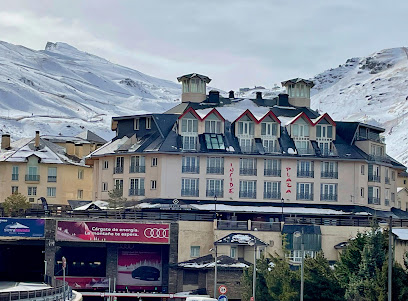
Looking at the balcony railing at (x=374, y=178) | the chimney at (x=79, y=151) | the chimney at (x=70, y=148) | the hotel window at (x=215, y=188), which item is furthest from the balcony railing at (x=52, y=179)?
the balcony railing at (x=374, y=178)

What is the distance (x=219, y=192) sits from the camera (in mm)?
116062

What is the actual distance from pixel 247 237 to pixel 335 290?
24233 mm

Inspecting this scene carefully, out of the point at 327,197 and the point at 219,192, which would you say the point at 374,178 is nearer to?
the point at 327,197

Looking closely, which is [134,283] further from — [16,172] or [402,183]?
[402,183]

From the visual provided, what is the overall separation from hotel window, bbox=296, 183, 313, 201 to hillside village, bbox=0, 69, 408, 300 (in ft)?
0.31

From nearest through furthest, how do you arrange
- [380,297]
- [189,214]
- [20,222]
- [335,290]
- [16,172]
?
1. [380,297]
2. [335,290]
3. [20,222]
4. [189,214]
5. [16,172]

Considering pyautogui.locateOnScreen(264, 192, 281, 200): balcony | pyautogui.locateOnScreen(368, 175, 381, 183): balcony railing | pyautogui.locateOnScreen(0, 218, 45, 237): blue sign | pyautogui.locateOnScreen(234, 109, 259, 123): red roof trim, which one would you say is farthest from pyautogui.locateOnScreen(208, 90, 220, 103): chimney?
pyautogui.locateOnScreen(0, 218, 45, 237): blue sign

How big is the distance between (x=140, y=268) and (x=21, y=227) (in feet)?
36.5

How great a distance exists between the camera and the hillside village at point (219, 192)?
10269 cm

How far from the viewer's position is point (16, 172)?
140125mm

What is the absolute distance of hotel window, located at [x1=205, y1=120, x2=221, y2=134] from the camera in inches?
4663

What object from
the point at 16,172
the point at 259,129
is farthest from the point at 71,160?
the point at 259,129

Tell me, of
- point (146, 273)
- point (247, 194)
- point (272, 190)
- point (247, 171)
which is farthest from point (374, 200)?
point (146, 273)

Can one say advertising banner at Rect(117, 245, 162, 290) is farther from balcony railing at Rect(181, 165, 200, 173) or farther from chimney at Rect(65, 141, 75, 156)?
chimney at Rect(65, 141, 75, 156)
